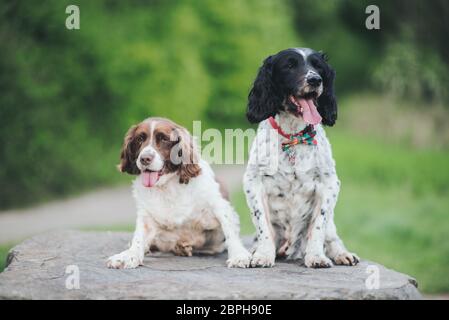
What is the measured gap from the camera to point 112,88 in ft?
48.6

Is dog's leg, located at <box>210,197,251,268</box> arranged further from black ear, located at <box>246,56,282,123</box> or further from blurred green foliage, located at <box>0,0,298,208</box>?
blurred green foliage, located at <box>0,0,298,208</box>

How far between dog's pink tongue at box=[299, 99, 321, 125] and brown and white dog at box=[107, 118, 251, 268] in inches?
42.9

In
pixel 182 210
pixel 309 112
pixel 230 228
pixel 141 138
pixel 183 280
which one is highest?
pixel 309 112

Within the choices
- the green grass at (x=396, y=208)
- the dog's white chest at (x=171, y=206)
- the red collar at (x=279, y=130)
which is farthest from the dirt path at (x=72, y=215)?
the red collar at (x=279, y=130)

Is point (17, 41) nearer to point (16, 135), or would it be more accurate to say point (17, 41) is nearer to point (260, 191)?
point (16, 135)

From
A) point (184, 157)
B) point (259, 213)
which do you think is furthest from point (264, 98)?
point (259, 213)

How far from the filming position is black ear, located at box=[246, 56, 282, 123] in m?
5.61

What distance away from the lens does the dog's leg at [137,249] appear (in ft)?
17.8

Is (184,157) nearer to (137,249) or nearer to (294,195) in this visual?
(137,249)

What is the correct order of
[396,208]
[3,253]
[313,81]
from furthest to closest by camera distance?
1. [396,208]
2. [3,253]
3. [313,81]

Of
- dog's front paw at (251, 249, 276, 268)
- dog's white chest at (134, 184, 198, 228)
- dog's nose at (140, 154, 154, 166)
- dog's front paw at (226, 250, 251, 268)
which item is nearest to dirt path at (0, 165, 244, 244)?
dog's white chest at (134, 184, 198, 228)

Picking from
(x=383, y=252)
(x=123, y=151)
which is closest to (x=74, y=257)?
(x=123, y=151)

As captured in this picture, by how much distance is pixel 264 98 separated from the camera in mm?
5617

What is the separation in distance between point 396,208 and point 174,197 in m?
9.01
